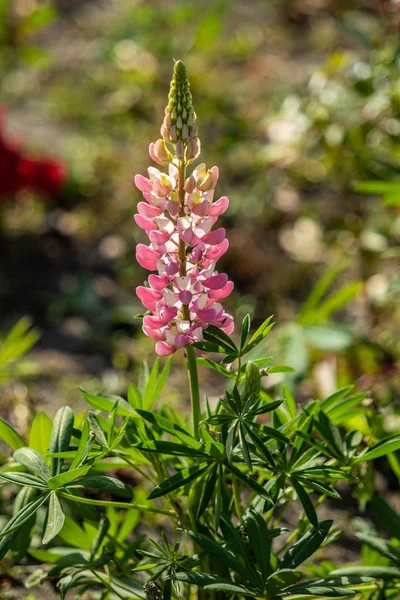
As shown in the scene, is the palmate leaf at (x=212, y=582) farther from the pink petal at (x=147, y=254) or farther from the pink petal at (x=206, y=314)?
the pink petal at (x=147, y=254)

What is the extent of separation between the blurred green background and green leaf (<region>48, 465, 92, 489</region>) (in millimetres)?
835

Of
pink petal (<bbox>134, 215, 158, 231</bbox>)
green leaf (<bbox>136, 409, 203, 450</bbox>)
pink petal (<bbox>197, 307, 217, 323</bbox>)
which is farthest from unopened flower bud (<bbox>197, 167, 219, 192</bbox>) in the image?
green leaf (<bbox>136, 409, 203, 450</bbox>)

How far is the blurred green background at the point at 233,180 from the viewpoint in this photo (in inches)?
105

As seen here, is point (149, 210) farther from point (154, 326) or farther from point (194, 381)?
point (194, 381)

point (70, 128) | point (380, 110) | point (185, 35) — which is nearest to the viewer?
point (380, 110)

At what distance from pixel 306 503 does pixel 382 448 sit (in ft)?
0.60

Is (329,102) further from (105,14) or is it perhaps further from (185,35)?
(105,14)

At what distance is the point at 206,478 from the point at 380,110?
170 cm

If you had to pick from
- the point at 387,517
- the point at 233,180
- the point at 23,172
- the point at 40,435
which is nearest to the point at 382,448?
the point at 387,517

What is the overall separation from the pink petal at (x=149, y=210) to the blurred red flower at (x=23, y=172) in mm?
2070

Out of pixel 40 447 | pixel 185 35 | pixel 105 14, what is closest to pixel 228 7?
pixel 185 35

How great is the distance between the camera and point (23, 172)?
3.32 meters

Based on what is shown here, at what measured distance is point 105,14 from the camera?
5355 mm

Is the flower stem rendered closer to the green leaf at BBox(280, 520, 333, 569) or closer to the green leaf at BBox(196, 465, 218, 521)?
the green leaf at BBox(196, 465, 218, 521)
